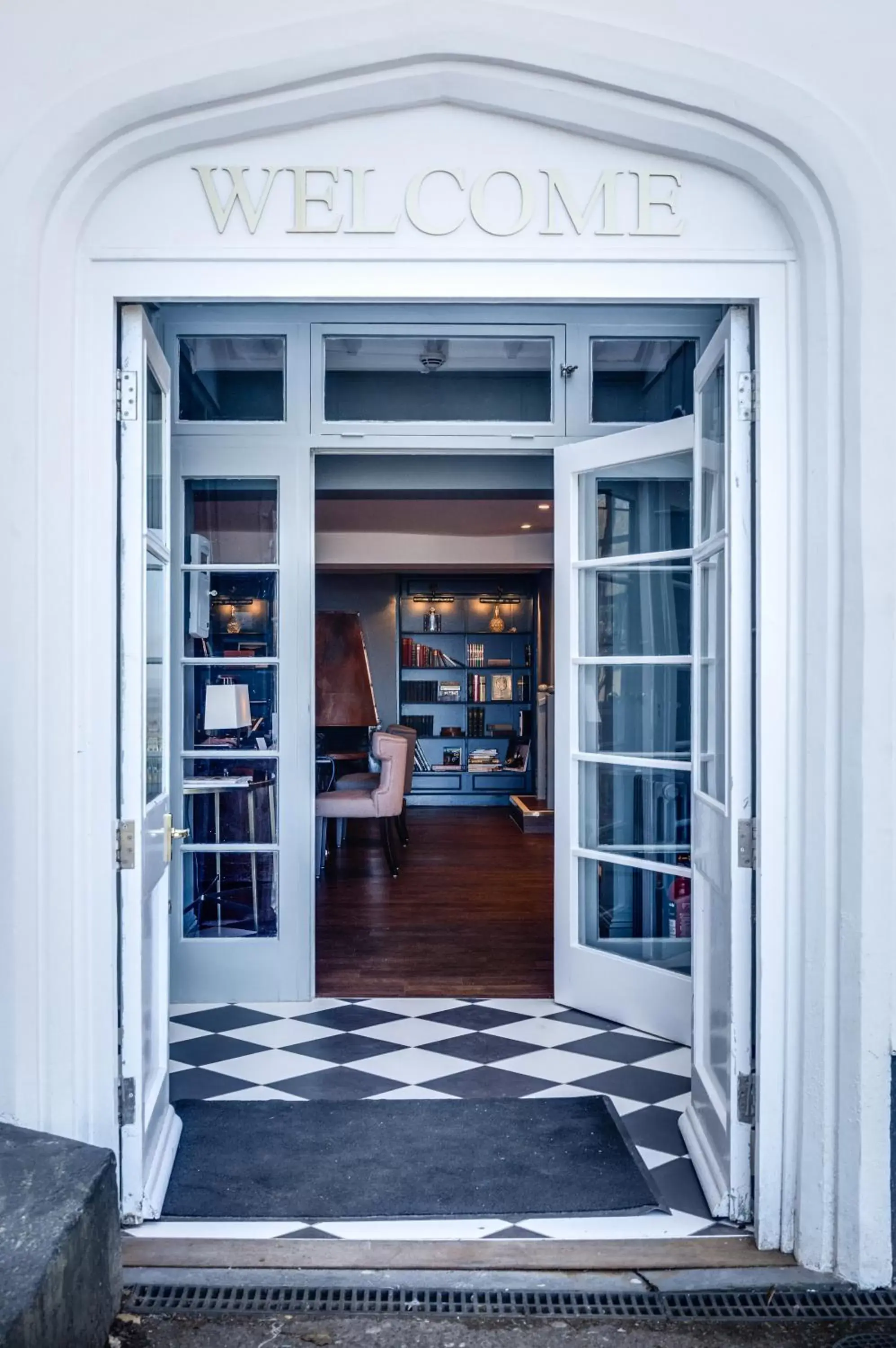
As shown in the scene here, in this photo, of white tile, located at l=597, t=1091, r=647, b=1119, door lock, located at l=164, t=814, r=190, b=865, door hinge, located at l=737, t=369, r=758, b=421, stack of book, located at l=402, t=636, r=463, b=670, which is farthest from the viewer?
stack of book, located at l=402, t=636, r=463, b=670

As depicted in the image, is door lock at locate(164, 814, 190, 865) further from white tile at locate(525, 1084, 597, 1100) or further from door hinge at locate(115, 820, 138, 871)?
white tile at locate(525, 1084, 597, 1100)

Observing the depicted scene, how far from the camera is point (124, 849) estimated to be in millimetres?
2990

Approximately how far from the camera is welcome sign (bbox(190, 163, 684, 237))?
2.94 m

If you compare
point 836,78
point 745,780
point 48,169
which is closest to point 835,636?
point 745,780

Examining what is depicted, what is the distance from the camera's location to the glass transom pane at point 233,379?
541cm

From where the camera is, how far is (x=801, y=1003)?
2910 millimetres

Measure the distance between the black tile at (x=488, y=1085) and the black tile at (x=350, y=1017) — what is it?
2.34 feet

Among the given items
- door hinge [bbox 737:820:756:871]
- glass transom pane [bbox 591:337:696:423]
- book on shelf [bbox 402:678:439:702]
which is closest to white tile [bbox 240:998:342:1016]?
door hinge [bbox 737:820:756:871]

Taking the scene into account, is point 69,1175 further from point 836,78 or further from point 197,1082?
point 836,78

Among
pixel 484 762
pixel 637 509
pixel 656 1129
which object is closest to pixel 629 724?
pixel 637 509

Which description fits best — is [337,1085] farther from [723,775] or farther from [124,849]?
[723,775]

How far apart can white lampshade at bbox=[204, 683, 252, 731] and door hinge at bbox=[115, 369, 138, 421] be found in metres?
2.55

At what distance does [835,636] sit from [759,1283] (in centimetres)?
154

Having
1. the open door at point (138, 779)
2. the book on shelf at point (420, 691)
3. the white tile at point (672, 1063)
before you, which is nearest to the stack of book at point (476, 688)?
the book on shelf at point (420, 691)
